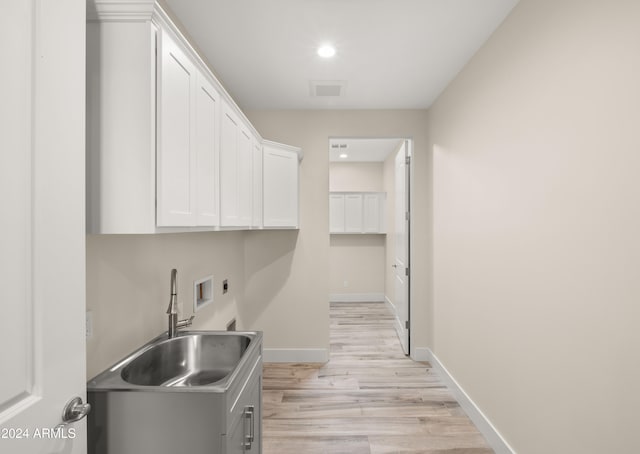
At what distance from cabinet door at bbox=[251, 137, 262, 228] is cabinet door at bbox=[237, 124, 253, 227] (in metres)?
0.10

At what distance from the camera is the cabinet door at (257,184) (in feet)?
8.54

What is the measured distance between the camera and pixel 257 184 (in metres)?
2.71

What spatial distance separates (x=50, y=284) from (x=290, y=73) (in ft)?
7.54

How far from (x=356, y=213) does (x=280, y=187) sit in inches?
124

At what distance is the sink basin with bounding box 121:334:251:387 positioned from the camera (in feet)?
5.39

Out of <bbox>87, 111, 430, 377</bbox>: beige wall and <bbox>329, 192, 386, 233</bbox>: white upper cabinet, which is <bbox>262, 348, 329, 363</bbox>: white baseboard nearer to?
<bbox>87, 111, 430, 377</bbox>: beige wall

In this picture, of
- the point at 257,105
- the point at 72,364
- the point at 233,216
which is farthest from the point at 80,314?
the point at 257,105

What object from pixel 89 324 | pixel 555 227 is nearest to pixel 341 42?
pixel 555 227

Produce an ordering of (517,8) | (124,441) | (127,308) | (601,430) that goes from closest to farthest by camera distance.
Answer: (124,441) < (601,430) < (127,308) < (517,8)

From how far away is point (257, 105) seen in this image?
3.32 metres

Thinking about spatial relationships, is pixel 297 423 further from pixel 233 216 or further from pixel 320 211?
pixel 320 211

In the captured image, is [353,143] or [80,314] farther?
[353,143]

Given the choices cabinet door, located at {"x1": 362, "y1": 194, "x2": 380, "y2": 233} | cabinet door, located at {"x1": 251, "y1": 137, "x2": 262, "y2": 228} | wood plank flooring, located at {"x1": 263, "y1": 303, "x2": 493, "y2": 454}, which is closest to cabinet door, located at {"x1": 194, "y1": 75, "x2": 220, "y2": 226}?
cabinet door, located at {"x1": 251, "y1": 137, "x2": 262, "y2": 228}

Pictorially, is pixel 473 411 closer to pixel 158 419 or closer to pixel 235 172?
pixel 158 419
